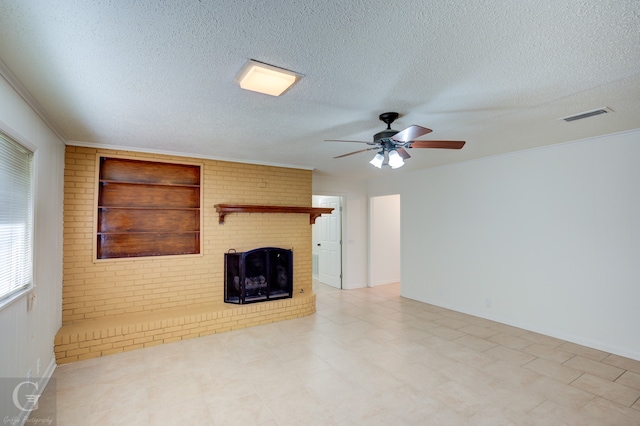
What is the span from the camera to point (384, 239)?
23.3 feet

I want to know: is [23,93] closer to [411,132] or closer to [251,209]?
[251,209]

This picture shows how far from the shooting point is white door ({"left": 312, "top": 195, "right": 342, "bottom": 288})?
6.86m

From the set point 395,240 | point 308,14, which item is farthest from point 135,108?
point 395,240

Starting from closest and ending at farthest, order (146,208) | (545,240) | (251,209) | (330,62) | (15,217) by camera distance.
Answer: (330,62), (15,217), (545,240), (146,208), (251,209)

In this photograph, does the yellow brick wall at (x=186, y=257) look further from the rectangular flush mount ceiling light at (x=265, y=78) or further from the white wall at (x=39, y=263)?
the rectangular flush mount ceiling light at (x=265, y=78)

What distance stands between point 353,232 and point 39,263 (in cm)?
517

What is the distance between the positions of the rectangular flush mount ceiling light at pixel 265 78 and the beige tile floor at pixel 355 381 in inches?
95.4

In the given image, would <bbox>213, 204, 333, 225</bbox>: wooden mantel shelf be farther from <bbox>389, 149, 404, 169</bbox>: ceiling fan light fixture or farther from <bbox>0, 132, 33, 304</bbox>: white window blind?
<bbox>389, 149, 404, 169</bbox>: ceiling fan light fixture

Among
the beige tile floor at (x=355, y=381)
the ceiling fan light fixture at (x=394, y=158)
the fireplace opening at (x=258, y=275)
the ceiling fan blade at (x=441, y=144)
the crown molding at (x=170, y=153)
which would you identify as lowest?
the beige tile floor at (x=355, y=381)

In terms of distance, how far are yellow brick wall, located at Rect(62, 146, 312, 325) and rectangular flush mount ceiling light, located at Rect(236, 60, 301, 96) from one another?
2.59m

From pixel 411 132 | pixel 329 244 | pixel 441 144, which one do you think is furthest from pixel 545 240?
pixel 329 244

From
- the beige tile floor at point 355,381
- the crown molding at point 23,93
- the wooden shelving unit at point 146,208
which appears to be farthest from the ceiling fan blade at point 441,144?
the wooden shelving unit at point 146,208

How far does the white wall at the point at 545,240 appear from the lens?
339cm

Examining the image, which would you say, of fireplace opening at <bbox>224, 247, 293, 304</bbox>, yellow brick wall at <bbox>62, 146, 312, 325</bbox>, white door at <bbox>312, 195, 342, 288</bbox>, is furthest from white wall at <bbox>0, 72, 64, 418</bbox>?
white door at <bbox>312, 195, 342, 288</bbox>
